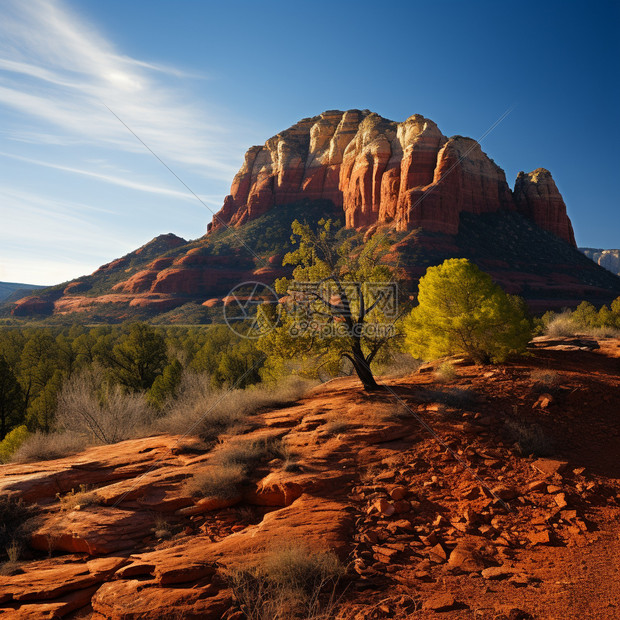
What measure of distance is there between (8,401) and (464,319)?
2767cm

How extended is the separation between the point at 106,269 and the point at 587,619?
136 m

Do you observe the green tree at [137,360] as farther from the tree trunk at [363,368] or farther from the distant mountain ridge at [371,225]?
the distant mountain ridge at [371,225]

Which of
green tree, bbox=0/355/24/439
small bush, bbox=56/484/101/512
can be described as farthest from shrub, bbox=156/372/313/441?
green tree, bbox=0/355/24/439

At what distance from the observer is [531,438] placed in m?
8.89

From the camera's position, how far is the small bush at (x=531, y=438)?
8.69m

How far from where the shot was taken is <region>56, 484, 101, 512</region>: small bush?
316 inches

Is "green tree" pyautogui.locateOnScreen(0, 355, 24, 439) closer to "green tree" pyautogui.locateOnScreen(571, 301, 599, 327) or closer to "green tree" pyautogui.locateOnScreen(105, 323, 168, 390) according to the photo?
"green tree" pyautogui.locateOnScreen(105, 323, 168, 390)

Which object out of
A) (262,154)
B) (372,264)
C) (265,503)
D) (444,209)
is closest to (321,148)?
(262,154)

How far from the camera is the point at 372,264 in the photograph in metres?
13.1

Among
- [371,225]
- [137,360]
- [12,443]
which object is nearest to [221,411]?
[12,443]

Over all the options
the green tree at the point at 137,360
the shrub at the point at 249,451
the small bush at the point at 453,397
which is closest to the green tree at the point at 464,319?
the small bush at the point at 453,397

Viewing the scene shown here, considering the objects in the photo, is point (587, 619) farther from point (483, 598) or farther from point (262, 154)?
point (262, 154)

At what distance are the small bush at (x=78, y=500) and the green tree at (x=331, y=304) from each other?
590 centimetres

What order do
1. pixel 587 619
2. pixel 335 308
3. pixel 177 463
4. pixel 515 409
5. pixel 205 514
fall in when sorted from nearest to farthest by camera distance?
pixel 587 619
pixel 205 514
pixel 177 463
pixel 515 409
pixel 335 308
